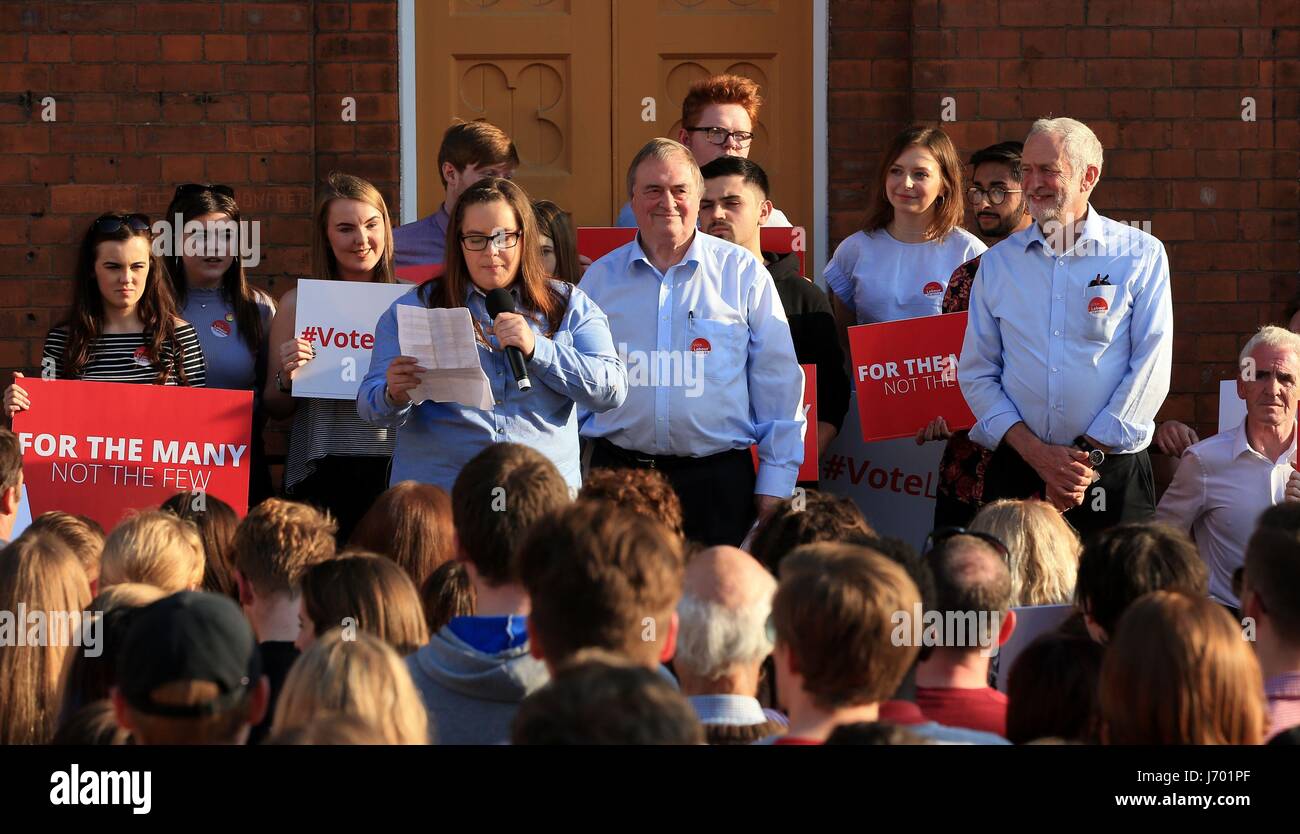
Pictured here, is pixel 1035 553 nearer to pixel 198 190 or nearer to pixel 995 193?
pixel 995 193

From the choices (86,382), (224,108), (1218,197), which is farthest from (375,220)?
(1218,197)

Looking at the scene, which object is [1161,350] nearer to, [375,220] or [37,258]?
[375,220]

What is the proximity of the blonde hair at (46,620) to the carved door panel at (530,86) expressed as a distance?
166 inches

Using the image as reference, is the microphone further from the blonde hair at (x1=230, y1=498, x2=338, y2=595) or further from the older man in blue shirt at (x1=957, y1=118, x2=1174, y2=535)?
the older man in blue shirt at (x1=957, y1=118, x2=1174, y2=535)

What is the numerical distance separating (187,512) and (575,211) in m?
3.50

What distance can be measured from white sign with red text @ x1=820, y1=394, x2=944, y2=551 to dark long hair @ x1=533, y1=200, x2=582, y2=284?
52.3 inches

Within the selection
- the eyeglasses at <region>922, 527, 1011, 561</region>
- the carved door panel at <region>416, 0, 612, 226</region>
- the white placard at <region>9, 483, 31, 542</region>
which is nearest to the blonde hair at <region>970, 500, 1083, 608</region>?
the eyeglasses at <region>922, 527, 1011, 561</region>

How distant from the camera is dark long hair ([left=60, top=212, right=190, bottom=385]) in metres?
5.98

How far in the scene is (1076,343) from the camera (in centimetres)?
564

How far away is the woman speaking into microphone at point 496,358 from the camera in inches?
206

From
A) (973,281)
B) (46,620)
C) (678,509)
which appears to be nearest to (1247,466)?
(973,281)

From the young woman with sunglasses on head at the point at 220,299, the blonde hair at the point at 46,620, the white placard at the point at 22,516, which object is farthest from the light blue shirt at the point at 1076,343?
the white placard at the point at 22,516

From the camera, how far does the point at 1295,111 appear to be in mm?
7574

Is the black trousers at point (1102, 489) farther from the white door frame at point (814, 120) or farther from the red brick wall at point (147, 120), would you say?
the red brick wall at point (147, 120)
